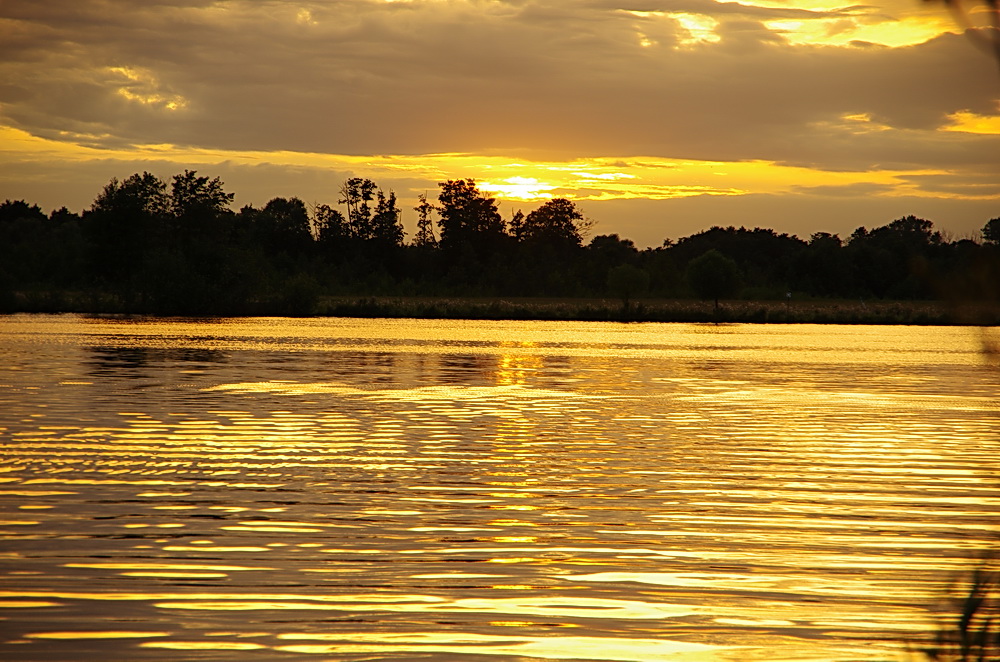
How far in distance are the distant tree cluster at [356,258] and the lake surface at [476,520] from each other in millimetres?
47702

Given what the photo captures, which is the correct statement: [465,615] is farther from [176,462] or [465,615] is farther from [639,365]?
[639,365]

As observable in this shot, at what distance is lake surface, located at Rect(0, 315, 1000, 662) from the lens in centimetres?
749

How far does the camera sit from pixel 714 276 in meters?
99.8

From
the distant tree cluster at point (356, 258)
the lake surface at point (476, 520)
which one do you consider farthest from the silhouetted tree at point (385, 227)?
the lake surface at point (476, 520)

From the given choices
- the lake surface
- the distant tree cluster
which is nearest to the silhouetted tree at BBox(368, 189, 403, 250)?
the distant tree cluster

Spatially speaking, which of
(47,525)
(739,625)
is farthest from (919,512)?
(47,525)

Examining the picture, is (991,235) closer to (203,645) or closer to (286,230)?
(203,645)

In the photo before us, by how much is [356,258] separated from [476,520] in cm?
11750

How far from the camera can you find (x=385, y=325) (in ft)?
233

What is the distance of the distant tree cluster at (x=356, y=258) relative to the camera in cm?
8300

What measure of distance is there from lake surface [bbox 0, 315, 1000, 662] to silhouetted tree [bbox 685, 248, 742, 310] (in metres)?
73.4

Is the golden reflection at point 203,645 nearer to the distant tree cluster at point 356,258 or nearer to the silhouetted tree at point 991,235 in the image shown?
the silhouetted tree at point 991,235

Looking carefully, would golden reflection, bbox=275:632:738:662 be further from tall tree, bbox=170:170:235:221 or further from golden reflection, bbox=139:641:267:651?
tall tree, bbox=170:170:235:221

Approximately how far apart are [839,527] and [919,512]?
1.51 meters
